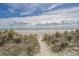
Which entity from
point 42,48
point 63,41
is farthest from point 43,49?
point 63,41

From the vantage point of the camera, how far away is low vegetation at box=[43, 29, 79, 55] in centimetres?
156

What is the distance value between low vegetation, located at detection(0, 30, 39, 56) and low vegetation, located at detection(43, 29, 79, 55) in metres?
0.13

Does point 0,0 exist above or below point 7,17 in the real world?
above

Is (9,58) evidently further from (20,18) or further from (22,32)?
(20,18)

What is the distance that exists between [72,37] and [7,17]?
26.3 inches

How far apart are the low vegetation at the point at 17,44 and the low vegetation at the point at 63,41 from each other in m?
0.13

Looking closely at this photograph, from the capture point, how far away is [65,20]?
1.59 meters

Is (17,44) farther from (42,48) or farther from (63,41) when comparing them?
(63,41)

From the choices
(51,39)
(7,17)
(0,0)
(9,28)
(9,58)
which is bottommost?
(9,58)

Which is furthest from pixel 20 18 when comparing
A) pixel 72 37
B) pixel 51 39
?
pixel 72 37

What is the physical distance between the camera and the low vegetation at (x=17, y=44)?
5.12 ft

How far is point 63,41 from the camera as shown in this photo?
5.11 feet

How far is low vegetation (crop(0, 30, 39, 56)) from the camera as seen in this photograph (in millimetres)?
1562

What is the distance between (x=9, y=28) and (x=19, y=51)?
0.25 m
